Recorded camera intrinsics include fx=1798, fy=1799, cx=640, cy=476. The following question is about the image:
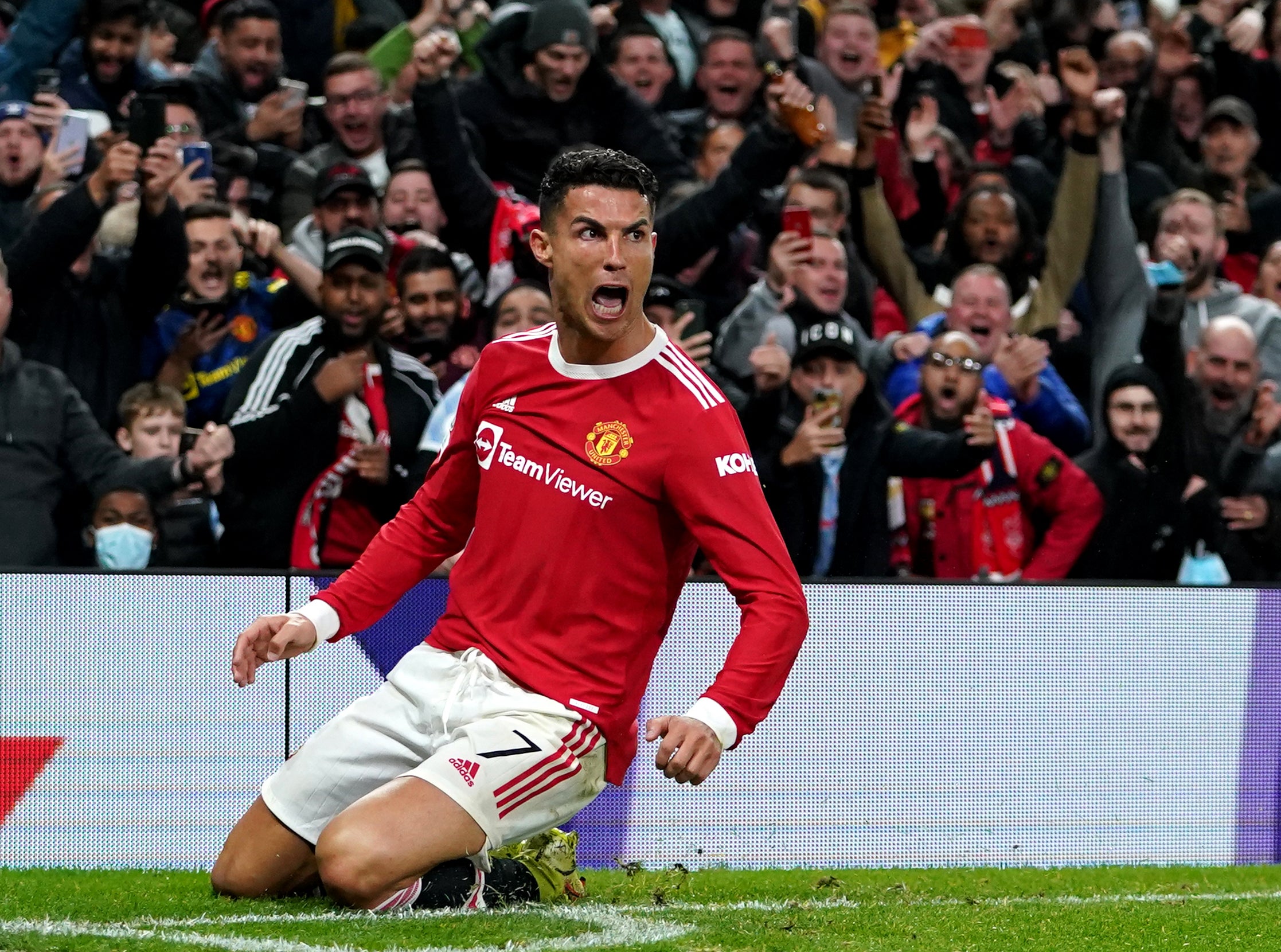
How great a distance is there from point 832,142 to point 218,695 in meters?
4.97

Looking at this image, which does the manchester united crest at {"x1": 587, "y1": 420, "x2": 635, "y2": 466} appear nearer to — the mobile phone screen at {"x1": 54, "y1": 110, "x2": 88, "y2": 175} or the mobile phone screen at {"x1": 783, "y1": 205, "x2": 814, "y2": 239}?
→ the mobile phone screen at {"x1": 783, "y1": 205, "x2": 814, "y2": 239}

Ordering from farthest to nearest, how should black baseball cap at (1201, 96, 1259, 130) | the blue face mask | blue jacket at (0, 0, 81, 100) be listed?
black baseball cap at (1201, 96, 1259, 130) → blue jacket at (0, 0, 81, 100) → the blue face mask

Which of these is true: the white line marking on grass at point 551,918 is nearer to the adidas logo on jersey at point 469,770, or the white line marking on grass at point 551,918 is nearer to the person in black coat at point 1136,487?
the adidas logo on jersey at point 469,770

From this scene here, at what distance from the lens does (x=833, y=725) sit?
605 centimetres

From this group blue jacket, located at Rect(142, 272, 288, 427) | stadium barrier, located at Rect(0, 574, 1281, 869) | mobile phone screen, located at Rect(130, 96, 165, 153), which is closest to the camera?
stadium barrier, located at Rect(0, 574, 1281, 869)

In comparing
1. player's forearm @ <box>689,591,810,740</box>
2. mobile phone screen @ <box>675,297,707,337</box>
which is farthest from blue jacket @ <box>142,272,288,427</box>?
player's forearm @ <box>689,591,810,740</box>

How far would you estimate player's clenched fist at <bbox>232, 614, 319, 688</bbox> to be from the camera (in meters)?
4.61

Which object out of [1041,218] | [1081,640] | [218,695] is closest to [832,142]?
[1041,218]

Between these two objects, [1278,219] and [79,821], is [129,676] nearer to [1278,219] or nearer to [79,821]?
[79,821]

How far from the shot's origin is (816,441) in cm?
711

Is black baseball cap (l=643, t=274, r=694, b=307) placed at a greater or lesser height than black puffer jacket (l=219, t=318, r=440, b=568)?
greater

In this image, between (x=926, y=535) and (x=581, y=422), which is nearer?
(x=581, y=422)

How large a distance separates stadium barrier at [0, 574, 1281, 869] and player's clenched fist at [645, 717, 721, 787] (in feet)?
6.35

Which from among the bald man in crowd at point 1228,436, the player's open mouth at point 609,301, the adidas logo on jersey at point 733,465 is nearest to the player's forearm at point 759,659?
the adidas logo on jersey at point 733,465
